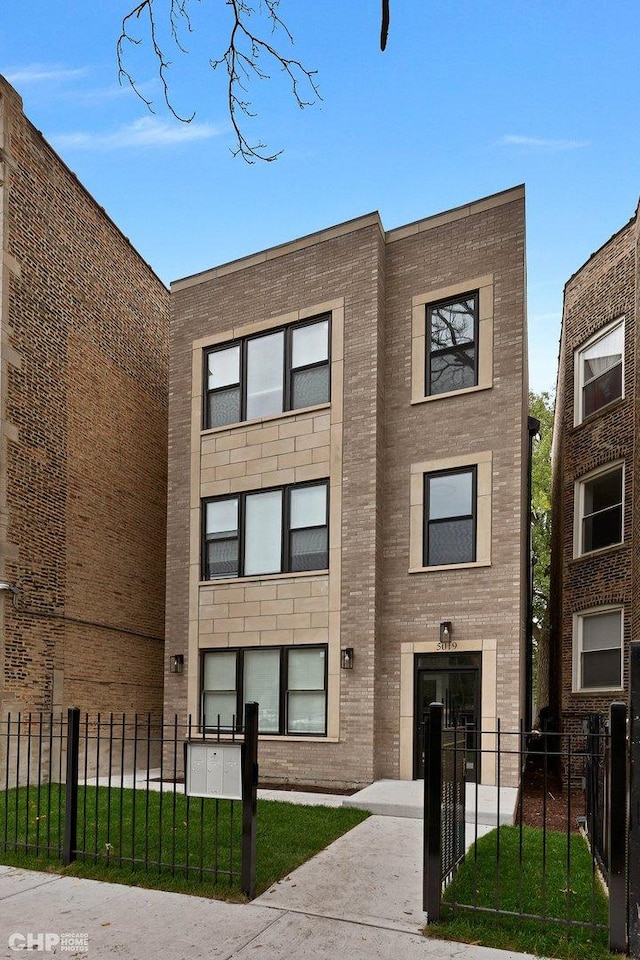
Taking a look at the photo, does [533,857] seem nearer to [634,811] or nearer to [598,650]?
[634,811]

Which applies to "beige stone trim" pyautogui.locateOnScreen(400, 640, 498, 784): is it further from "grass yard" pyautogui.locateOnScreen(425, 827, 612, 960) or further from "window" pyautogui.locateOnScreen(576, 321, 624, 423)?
"window" pyautogui.locateOnScreen(576, 321, 624, 423)

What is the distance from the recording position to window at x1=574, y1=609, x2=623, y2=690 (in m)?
15.2

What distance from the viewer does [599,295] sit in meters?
16.6

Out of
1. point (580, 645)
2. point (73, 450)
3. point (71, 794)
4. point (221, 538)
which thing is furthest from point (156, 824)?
point (580, 645)

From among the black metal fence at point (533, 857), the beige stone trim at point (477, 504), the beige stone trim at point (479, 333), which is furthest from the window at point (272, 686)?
the beige stone trim at point (479, 333)

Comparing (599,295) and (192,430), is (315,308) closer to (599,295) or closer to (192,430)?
(192,430)

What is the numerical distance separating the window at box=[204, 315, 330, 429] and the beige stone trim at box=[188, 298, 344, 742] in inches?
8.6

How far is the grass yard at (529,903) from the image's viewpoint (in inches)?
221

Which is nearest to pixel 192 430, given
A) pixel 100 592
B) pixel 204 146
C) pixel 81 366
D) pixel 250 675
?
pixel 81 366

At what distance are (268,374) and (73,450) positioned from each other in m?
4.14

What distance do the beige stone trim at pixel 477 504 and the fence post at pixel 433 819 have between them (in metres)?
6.78

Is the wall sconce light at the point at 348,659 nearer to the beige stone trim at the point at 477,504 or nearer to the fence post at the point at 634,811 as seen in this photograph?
the beige stone trim at the point at 477,504

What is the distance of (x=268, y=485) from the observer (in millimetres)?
14539

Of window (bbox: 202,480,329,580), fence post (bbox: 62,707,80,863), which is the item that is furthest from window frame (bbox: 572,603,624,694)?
fence post (bbox: 62,707,80,863)
